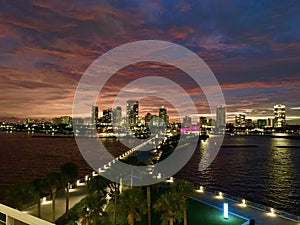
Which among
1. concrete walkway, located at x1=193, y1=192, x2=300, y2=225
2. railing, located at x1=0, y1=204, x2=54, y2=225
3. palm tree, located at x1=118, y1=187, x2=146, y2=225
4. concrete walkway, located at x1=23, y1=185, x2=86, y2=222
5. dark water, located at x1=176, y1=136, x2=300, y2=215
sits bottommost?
dark water, located at x1=176, y1=136, x2=300, y2=215

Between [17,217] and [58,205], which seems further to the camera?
[58,205]

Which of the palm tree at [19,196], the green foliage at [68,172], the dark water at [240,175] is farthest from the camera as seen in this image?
the dark water at [240,175]

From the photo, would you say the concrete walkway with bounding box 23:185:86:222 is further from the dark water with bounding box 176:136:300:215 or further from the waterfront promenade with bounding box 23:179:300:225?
the dark water with bounding box 176:136:300:215

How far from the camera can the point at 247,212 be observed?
66.9 ft

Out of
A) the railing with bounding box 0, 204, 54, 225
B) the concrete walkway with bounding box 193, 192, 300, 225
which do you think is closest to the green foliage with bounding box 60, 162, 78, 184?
the concrete walkway with bounding box 193, 192, 300, 225

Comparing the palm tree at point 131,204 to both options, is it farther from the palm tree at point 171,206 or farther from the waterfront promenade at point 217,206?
the waterfront promenade at point 217,206

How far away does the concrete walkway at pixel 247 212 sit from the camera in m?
18.4

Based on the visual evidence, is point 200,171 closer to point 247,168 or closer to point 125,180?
point 247,168

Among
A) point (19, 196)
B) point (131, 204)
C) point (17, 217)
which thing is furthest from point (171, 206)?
point (17, 217)

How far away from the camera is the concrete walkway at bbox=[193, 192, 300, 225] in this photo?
18.4 meters

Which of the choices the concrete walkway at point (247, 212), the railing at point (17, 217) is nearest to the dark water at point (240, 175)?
the concrete walkway at point (247, 212)

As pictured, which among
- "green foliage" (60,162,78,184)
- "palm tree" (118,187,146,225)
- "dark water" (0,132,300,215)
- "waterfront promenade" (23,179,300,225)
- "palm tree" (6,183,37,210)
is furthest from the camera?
"dark water" (0,132,300,215)

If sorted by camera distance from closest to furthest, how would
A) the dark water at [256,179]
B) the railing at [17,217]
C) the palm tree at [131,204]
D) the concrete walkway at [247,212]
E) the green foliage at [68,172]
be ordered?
the railing at [17,217] → the palm tree at [131,204] → the concrete walkway at [247,212] → the green foliage at [68,172] → the dark water at [256,179]

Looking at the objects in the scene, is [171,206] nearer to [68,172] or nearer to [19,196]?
[68,172]
